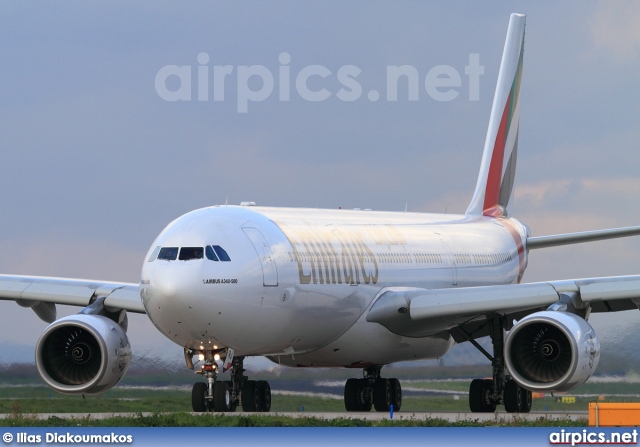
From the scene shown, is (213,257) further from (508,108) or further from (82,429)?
(508,108)

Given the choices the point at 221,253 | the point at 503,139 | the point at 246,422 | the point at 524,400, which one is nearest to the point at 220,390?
the point at 221,253

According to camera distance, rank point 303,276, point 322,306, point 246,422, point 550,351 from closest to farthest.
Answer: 1. point 246,422
2. point 550,351
3. point 303,276
4. point 322,306

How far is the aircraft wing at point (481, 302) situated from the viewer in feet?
88.8

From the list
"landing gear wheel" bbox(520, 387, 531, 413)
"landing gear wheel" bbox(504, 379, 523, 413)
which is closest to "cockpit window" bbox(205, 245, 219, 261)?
"landing gear wheel" bbox(504, 379, 523, 413)

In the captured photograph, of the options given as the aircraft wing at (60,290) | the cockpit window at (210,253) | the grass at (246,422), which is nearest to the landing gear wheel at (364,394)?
the aircraft wing at (60,290)

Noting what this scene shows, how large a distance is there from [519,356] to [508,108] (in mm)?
15493

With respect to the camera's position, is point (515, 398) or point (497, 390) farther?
point (497, 390)

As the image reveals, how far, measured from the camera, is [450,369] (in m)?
37.0

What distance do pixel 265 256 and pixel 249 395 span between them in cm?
385

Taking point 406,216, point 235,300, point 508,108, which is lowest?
point 235,300

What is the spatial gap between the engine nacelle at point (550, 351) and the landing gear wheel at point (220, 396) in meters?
4.63

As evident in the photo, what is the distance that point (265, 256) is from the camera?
84.6 ft

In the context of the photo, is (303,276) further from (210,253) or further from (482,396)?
(482,396)

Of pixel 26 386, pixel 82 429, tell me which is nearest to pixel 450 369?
pixel 26 386
